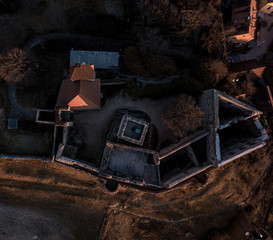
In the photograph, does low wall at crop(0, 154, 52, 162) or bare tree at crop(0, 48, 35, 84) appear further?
low wall at crop(0, 154, 52, 162)

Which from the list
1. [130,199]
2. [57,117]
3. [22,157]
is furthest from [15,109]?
[130,199]

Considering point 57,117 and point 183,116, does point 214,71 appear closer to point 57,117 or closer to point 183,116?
point 183,116

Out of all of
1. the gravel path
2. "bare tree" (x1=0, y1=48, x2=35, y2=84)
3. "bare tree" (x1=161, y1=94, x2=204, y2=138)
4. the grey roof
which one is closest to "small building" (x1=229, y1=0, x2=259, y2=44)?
"bare tree" (x1=161, y1=94, x2=204, y2=138)

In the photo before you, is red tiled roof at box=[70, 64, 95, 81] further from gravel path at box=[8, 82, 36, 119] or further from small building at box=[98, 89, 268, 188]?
gravel path at box=[8, 82, 36, 119]

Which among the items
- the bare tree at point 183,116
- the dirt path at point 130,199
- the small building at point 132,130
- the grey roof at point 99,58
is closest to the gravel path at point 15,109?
the dirt path at point 130,199

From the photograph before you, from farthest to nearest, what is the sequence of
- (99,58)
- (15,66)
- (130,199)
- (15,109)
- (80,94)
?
(130,199) → (99,58) → (15,109) → (15,66) → (80,94)

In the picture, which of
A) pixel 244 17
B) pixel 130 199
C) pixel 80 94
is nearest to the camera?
pixel 80 94

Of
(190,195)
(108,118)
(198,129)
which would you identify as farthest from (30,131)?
(190,195)
